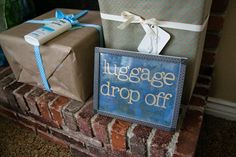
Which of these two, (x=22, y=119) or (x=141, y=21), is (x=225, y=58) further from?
(x=22, y=119)

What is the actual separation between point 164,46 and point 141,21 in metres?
0.11

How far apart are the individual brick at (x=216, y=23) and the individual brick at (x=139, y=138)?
52 cm

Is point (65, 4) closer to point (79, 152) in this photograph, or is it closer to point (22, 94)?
point (22, 94)

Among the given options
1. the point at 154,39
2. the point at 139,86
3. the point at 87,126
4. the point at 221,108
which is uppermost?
the point at 154,39

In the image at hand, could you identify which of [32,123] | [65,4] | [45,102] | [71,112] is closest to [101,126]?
[71,112]

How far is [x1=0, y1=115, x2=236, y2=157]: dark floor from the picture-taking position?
100cm

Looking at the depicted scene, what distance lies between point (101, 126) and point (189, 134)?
0.30 metres

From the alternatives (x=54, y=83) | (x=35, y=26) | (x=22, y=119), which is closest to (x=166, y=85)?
(x=54, y=83)

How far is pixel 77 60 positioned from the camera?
76cm

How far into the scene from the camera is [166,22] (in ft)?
2.22

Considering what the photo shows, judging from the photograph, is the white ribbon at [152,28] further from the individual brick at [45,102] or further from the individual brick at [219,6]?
the individual brick at [45,102]

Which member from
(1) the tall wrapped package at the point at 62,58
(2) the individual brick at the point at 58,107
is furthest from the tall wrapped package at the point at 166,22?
(2) the individual brick at the point at 58,107

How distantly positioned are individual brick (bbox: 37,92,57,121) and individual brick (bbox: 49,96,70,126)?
20 mm

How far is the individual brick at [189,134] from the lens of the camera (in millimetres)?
669
